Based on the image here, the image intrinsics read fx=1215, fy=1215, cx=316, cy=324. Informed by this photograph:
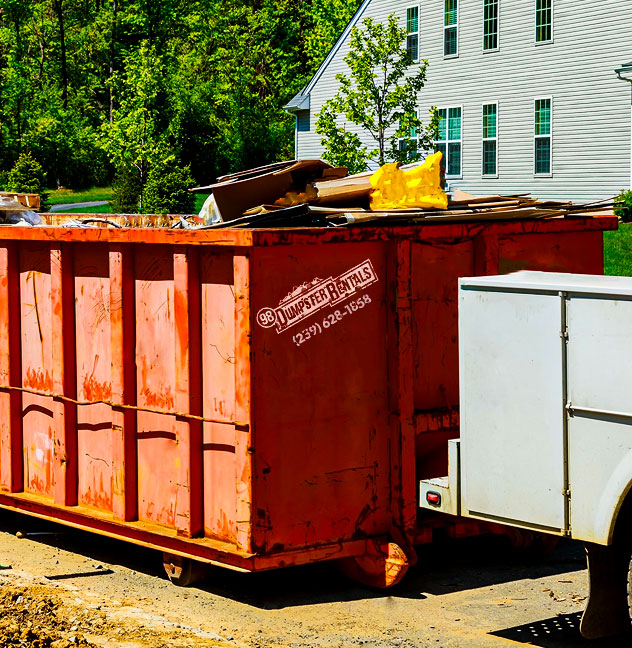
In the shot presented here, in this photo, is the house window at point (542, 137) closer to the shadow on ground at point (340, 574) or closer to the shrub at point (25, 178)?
the shrub at point (25, 178)

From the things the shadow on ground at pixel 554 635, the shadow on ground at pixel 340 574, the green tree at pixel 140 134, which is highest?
the green tree at pixel 140 134

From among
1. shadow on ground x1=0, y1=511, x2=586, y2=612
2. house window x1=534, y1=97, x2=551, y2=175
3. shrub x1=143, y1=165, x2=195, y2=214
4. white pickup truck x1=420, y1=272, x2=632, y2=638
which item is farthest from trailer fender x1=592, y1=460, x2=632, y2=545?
shrub x1=143, y1=165, x2=195, y2=214

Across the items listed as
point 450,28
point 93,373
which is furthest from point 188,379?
point 450,28

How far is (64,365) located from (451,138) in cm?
2771

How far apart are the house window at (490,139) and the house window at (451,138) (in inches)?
41.7

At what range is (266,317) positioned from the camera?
703 cm

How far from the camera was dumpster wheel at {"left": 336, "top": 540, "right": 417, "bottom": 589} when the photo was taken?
7309 millimetres

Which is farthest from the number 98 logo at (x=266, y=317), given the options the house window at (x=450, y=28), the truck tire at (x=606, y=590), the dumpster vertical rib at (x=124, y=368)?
the house window at (x=450, y=28)

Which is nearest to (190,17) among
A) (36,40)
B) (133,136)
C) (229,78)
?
(229,78)

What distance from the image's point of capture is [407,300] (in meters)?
7.56

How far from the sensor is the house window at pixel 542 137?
31625mm

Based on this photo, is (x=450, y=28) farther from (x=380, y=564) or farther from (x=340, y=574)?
(x=380, y=564)

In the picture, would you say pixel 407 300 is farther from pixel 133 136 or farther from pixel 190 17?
pixel 190 17

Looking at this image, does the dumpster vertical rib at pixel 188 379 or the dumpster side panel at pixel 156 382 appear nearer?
the dumpster vertical rib at pixel 188 379
